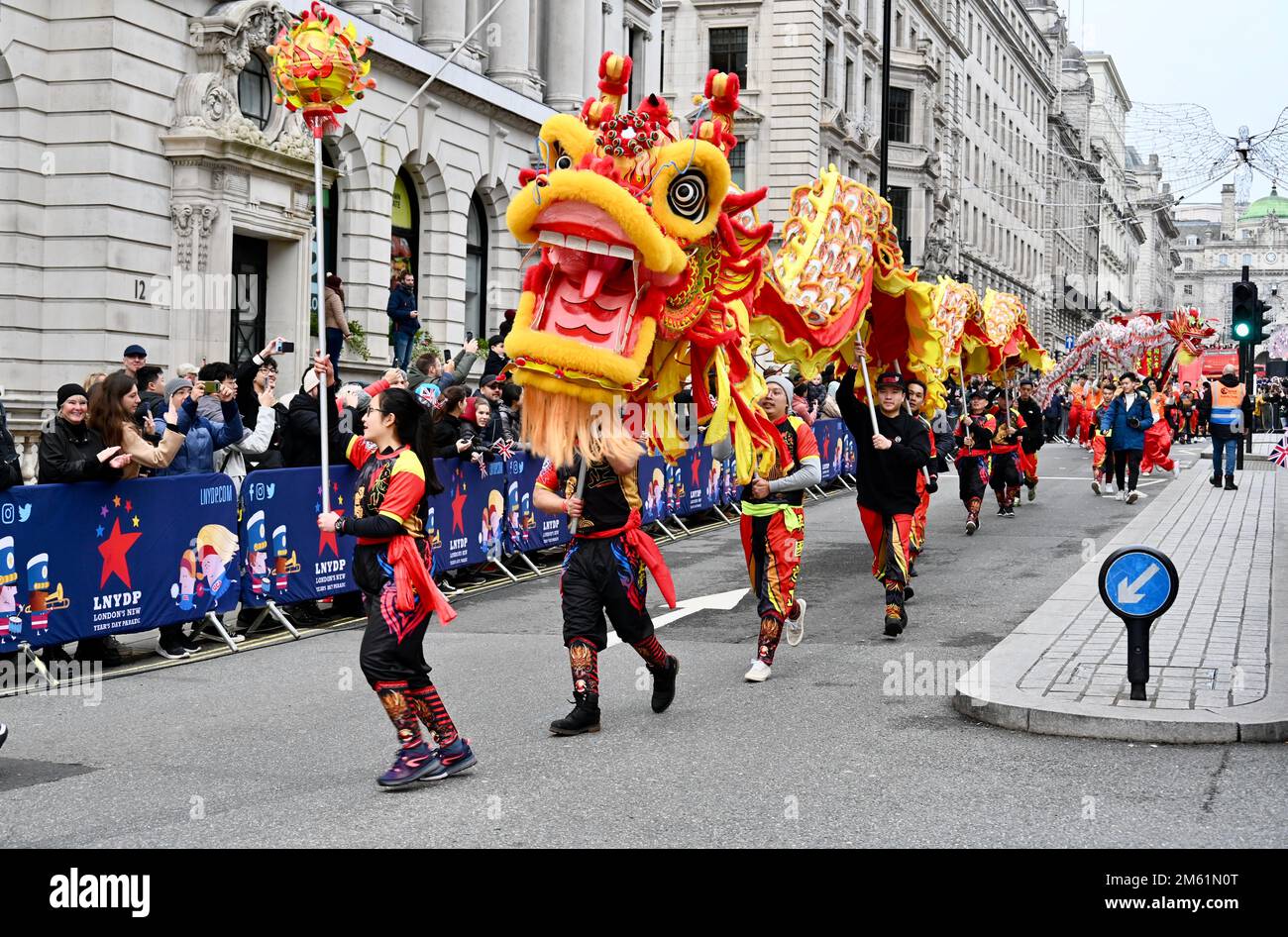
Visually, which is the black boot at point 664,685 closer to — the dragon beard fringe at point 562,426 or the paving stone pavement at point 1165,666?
the dragon beard fringe at point 562,426

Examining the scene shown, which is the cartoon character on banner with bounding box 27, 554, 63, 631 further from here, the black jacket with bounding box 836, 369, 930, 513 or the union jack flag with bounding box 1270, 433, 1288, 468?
the union jack flag with bounding box 1270, 433, 1288, 468

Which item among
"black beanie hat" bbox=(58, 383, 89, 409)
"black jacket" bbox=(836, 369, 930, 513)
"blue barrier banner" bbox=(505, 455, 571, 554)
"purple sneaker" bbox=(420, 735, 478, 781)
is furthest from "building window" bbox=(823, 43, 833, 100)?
"purple sneaker" bbox=(420, 735, 478, 781)

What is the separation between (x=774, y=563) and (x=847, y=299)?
4.08m

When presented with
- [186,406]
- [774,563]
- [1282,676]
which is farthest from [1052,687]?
[186,406]

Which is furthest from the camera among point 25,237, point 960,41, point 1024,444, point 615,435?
point 960,41

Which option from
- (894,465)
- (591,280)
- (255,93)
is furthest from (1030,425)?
(591,280)

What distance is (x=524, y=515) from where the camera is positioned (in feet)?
48.8

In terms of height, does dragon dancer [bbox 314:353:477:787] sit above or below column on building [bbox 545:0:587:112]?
below

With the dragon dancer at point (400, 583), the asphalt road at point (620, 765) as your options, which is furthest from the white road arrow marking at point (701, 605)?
the dragon dancer at point (400, 583)

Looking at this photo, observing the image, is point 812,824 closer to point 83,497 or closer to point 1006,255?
point 83,497

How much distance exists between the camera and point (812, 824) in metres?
5.94

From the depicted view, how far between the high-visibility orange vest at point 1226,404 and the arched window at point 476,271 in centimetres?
1248

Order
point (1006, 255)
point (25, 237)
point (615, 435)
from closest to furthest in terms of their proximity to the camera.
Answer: point (615, 435)
point (25, 237)
point (1006, 255)

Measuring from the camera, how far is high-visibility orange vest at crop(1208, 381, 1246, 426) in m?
23.7
